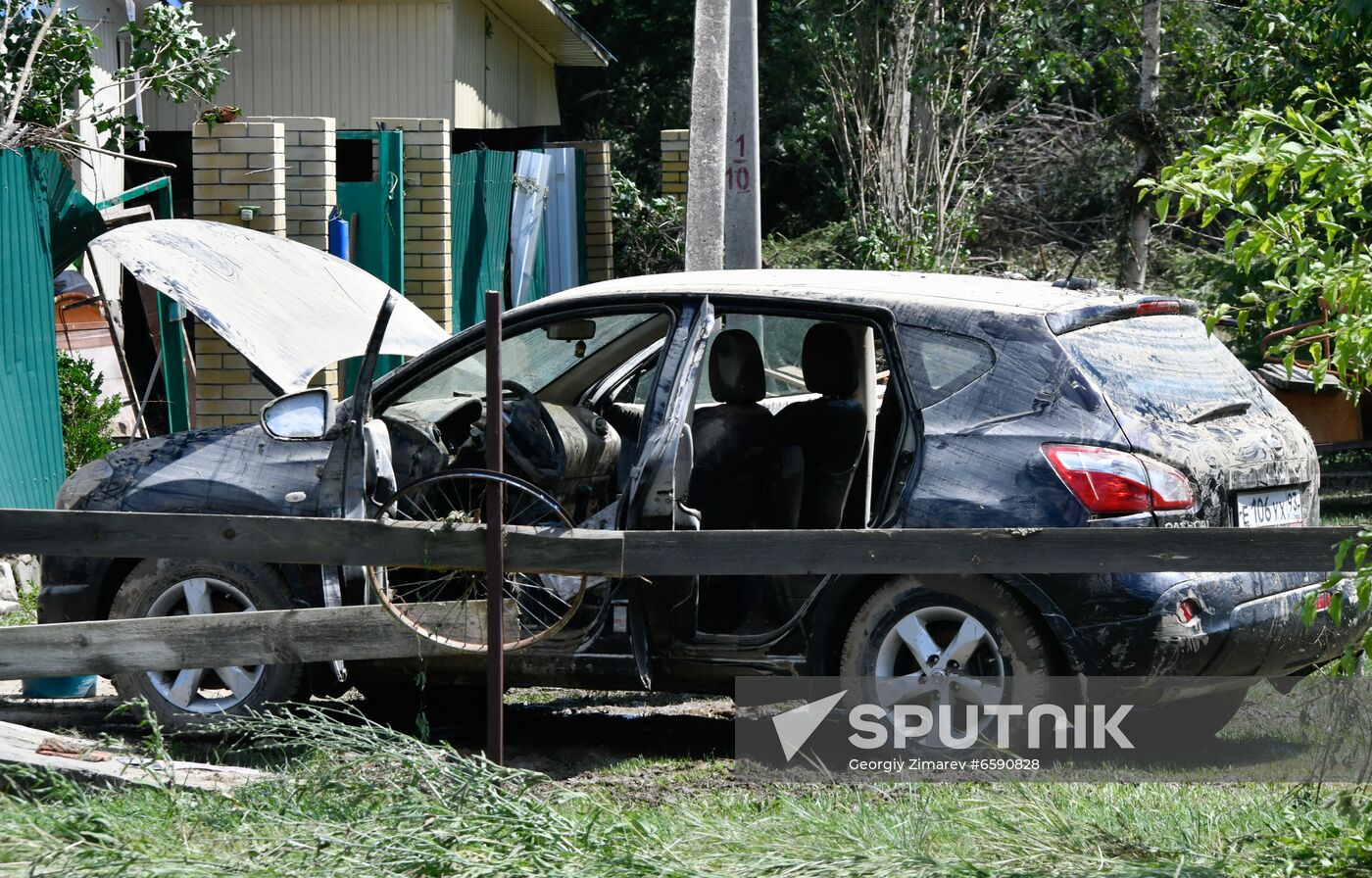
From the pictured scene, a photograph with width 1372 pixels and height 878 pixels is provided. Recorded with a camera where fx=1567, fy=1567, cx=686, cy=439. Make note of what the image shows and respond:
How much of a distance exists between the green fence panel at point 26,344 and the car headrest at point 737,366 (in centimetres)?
439

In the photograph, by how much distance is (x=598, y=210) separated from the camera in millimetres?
16906

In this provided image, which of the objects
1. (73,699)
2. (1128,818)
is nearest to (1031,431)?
(1128,818)

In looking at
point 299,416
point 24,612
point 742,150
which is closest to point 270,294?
point 299,416

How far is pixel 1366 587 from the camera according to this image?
122 inches

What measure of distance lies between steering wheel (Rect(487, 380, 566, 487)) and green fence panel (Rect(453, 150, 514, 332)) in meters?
7.77

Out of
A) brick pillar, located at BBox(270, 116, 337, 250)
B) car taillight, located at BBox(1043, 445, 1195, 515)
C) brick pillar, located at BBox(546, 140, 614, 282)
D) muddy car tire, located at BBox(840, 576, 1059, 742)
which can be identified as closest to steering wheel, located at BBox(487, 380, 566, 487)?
muddy car tire, located at BBox(840, 576, 1059, 742)

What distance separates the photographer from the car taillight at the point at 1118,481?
467 cm

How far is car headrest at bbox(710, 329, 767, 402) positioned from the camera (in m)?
5.59

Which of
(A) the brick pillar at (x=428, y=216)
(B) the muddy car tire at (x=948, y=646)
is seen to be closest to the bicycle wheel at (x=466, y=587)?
(B) the muddy car tire at (x=948, y=646)

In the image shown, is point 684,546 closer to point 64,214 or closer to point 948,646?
point 948,646

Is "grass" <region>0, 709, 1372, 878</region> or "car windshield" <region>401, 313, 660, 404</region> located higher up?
"car windshield" <region>401, 313, 660, 404</region>

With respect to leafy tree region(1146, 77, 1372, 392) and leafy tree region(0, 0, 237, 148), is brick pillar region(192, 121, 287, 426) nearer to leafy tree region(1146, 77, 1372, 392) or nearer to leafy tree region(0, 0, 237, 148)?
leafy tree region(0, 0, 237, 148)

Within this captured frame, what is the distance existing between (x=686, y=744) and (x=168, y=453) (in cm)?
214

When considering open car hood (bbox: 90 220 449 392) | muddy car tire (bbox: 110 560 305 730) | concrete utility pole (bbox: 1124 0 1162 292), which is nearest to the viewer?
muddy car tire (bbox: 110 560 305 730)
